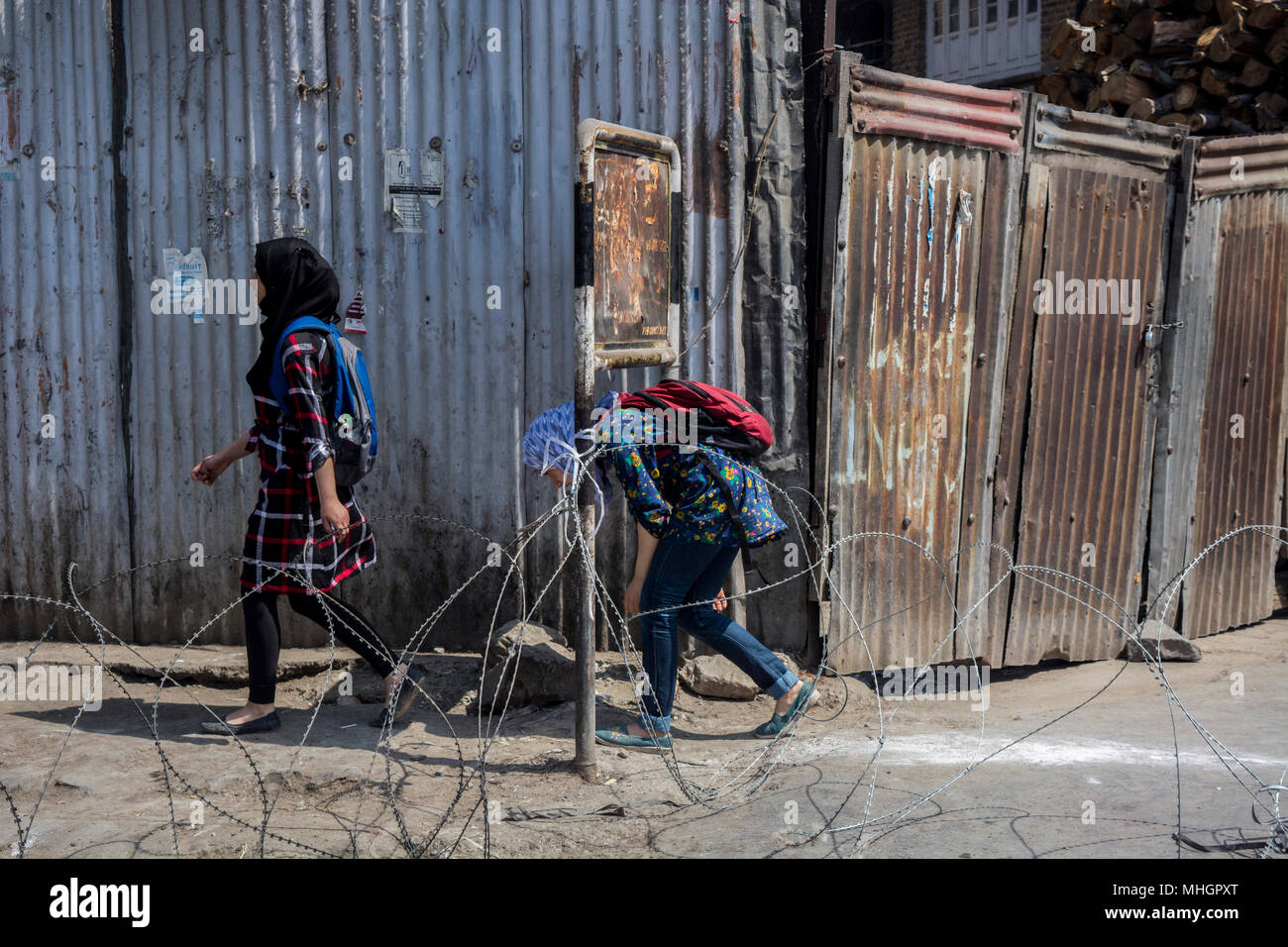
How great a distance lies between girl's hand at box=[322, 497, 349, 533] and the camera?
4137 millimetres

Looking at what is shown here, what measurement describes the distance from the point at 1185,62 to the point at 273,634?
7180 millimetres

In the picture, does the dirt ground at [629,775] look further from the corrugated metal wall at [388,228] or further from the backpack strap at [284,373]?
the backpack strap at [284,373]

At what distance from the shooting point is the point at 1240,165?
6.23 metres

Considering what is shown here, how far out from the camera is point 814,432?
5336 millimetres

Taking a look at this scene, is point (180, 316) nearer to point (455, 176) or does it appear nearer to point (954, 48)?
point (455, 176)

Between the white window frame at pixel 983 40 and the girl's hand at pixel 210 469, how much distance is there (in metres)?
12.7

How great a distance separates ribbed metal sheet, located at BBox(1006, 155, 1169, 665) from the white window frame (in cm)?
949

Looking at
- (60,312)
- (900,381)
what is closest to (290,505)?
(60,312)

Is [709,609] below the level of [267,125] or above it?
below

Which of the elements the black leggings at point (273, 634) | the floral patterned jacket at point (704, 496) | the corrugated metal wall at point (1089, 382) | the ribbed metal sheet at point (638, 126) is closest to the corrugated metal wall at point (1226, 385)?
the corrugated metal wall at point (1089, 382)

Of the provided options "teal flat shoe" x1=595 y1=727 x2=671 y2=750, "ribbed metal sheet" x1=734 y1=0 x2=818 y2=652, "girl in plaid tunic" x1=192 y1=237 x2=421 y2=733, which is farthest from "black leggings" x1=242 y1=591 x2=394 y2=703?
"ribbed metal sheet" x1=734 y1=0 x2=818 y2=652

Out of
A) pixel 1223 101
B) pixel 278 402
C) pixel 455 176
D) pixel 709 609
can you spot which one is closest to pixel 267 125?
pixel 455 176

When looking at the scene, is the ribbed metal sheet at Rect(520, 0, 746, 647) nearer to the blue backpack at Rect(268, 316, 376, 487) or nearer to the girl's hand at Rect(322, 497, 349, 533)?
the blue backpack at Rect(268, 316, 376, 487)
